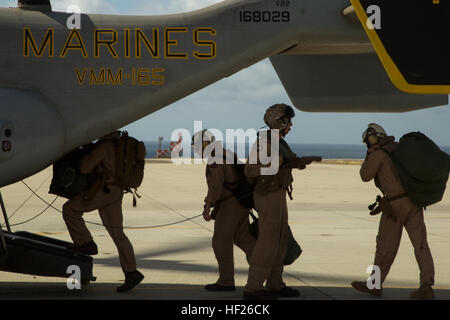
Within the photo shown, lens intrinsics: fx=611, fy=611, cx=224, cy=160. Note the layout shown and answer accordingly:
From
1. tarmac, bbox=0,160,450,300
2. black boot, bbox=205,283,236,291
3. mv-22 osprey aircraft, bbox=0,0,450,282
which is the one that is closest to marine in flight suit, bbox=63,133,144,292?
mv-22 osprey aircraft, bbox=0,0,450,282

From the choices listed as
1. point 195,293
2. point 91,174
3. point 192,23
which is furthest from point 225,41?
point 195,293

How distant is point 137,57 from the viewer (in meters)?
6.63

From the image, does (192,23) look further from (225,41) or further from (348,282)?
(348,282)

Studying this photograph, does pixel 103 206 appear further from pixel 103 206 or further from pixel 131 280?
pixel 131 280

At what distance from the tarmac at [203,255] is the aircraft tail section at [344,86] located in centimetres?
219

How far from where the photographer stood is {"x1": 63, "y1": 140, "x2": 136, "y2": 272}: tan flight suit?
6.54 meters

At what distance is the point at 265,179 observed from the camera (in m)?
6.18

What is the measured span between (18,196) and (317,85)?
14.6 metres

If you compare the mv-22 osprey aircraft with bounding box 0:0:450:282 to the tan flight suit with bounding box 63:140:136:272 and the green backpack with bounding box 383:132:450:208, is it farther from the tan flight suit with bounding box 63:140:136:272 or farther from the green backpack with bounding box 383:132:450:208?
the green backpack with bounding box 383:132:450:208

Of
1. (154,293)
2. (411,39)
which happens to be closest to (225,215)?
(154,293)

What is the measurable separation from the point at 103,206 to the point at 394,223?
10.3 ft

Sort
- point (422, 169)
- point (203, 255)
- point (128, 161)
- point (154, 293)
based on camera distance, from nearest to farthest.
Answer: point (422, 169) < point (128, 161) < point (154, 293) < point (203, 255)

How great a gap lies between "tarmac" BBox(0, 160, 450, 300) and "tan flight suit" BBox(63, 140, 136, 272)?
0.57 m

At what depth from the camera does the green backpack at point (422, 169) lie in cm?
634
